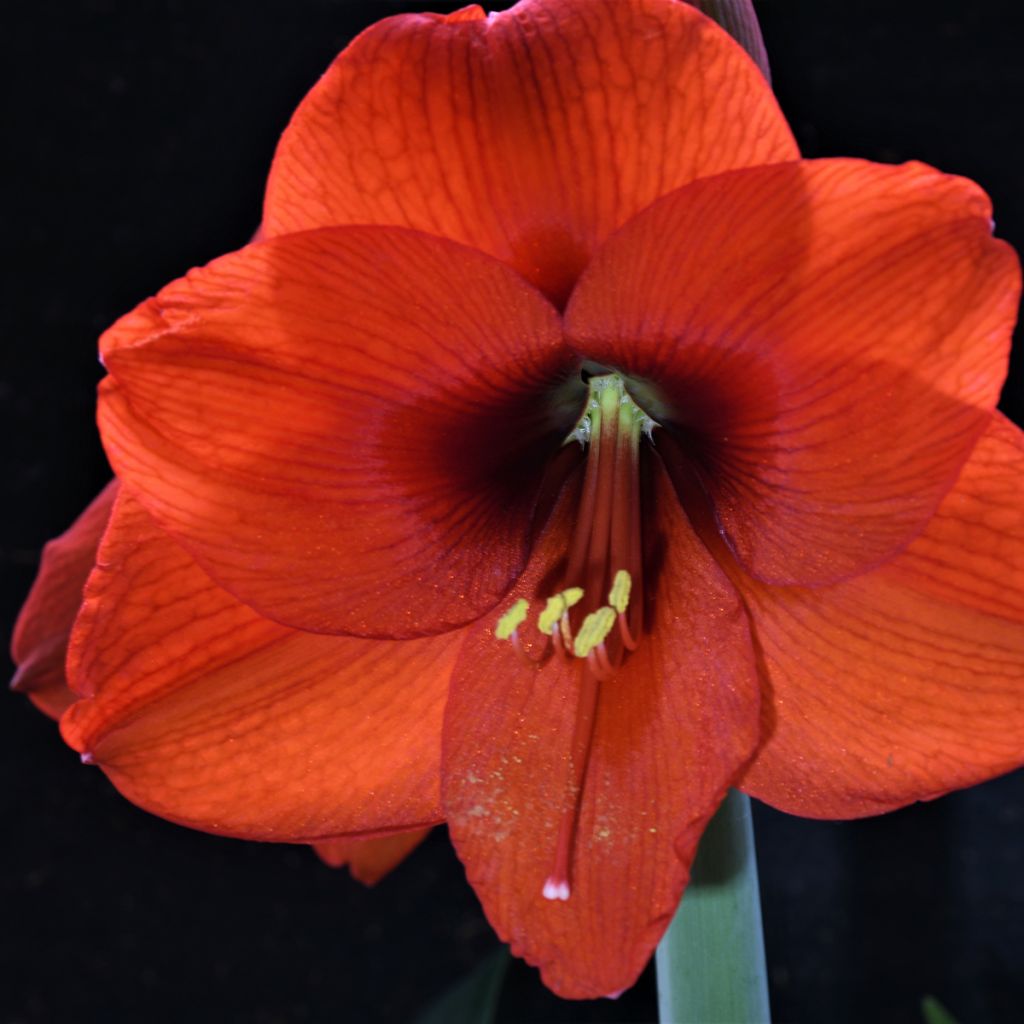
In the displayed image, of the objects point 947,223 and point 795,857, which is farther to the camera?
point 795,857

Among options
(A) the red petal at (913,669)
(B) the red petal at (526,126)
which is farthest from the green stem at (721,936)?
(B) the red petal at (526,126)

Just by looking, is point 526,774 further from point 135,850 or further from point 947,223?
point 135,850

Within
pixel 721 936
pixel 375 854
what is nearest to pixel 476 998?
pixel 375 854

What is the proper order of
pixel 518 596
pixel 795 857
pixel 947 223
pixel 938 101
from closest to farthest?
1. pixel 947 223
2. pixel 518 596
3. pixel 938 101
4. pixel 795 857

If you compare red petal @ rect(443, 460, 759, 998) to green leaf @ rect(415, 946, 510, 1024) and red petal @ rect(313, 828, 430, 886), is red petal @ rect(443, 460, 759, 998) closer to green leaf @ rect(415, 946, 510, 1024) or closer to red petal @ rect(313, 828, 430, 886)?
red petal @ rect(313, 828, 430, 886)

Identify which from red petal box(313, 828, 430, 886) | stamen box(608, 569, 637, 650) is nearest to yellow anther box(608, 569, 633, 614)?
stamen box(608, 569, 637, 650)

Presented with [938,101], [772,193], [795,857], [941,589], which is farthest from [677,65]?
[795,857]

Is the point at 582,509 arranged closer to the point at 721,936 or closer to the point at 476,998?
the point at 721,936
